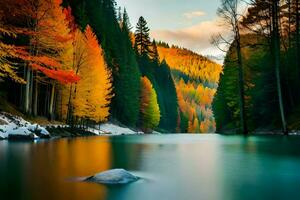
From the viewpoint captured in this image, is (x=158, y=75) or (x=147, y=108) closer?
(x=147, y=108)

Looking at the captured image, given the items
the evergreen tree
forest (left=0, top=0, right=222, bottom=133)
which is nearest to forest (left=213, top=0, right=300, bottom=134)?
forest (left=0, top=0, right=222, bottom=133)

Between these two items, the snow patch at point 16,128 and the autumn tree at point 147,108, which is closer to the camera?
the snow patch at point 16,128

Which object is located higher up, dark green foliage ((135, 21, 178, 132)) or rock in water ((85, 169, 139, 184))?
dark green foliage ((135, 21, 178, 132))

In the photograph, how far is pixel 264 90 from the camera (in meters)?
35.3

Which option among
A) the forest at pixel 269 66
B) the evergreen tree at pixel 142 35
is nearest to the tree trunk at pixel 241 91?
the forest at pixel 269 66

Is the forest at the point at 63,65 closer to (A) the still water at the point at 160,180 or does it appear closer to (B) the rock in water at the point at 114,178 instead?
(A) the still water at the point at 160,180

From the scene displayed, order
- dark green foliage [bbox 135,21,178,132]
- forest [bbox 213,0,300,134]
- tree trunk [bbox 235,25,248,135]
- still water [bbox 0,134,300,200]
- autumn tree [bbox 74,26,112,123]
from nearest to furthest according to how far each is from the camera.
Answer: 1. still water [bbox 0,134,300,200]
2. forest [bbox 213,0,300,134]
3. tree trunk [bbox 235,25,248,135]
4. autumn tree [bbox 74,26,112,123]
5. dark green foliage [bbox 135,21,178,132]

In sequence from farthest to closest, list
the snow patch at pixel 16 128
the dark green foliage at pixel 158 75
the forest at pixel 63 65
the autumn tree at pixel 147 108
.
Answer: the dark green foliage at pixel 158 75 < the autumn tree at pixel 147 108 < the forest at pixel 63 65 < the snow patch at pixel 16 128

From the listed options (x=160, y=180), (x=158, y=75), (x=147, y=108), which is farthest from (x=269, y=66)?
(x=158, y=75)

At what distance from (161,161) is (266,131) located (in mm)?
24955

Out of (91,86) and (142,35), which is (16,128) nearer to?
(91,86)

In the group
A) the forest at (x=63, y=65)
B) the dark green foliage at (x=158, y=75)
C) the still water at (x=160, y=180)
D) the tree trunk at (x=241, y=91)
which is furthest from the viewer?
the dark green foliage at (x=158, y=75)

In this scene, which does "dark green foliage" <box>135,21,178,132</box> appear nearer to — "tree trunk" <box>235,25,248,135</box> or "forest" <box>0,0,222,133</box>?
"forest" <box>0,0,222,133</box>

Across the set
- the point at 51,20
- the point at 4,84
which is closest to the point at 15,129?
the point at 51,20
